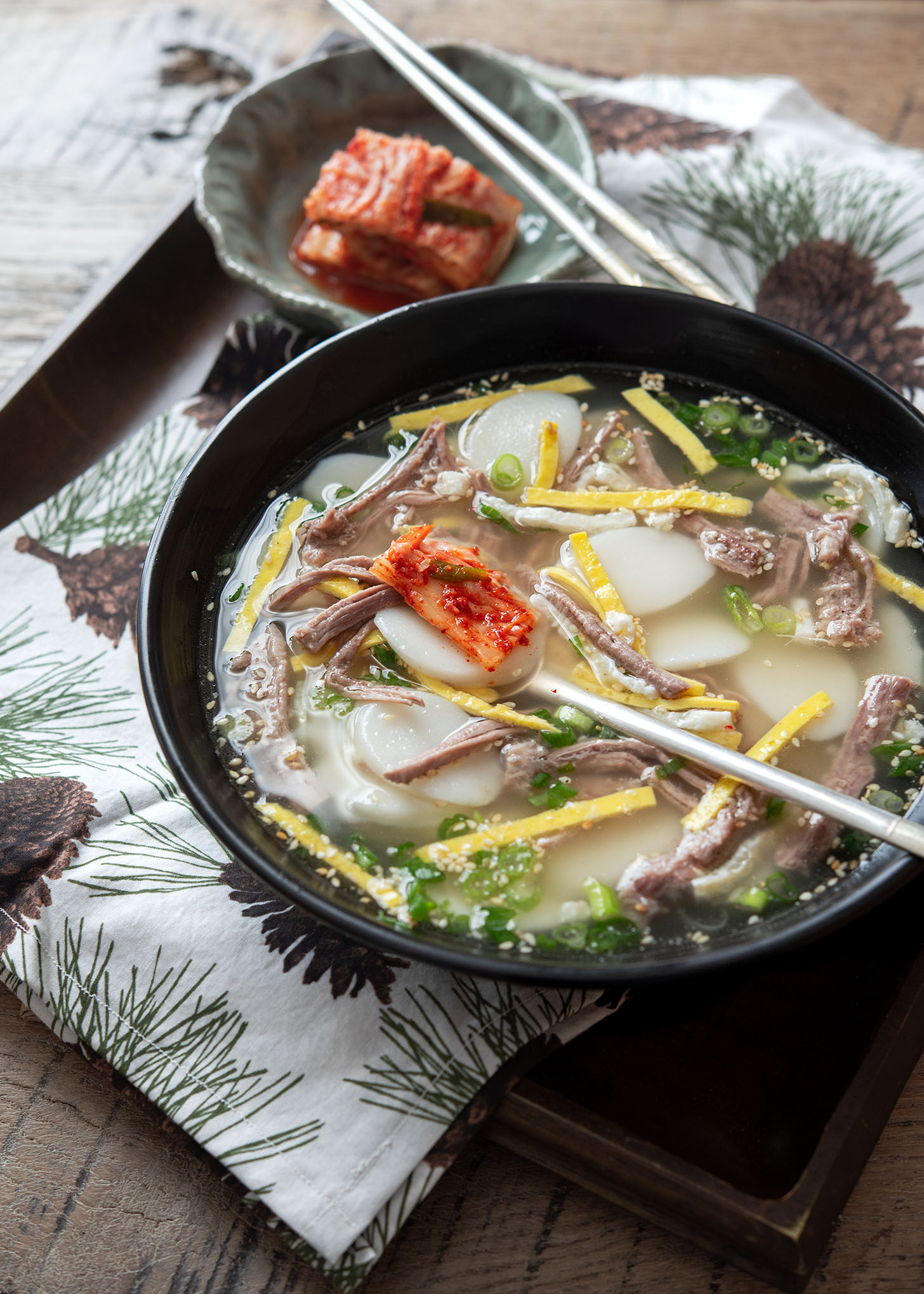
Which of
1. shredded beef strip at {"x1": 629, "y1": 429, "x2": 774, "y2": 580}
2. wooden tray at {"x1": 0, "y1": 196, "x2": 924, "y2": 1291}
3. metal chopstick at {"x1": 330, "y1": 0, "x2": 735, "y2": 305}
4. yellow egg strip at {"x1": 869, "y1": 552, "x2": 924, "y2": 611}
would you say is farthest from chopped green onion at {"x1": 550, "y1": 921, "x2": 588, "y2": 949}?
metal chopstick at {"x1": 330, "y1": 0, "x2": 735, "y2": 305}

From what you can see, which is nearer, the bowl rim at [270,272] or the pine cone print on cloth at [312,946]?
the pine cone print on cloth at [312,946]

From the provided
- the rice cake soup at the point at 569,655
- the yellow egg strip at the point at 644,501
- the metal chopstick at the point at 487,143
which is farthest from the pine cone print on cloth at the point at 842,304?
the yellow egg strip at the point at 644,501

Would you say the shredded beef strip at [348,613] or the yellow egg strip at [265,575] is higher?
the yellow egg strip at [265,575]

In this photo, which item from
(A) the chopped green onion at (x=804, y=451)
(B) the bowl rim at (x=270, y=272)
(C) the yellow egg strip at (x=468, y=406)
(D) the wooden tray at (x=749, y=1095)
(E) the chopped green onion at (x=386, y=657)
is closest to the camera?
(D) the wooden tray at (x=749, y=1095)

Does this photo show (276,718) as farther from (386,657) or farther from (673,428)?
(673,428)

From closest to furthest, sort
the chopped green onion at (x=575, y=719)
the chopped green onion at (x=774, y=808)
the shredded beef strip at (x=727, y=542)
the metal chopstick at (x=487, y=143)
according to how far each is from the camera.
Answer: the chopped green onion at (x=774, y=808)
the chopped green onion at (x=575, y=719)
the shredded beef strip at (x=727, y=542)
the metal chopstick at (x=487, y=143)

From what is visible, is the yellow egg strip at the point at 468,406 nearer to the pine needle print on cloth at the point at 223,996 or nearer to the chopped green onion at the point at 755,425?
the chopped green onion at the point at 755,425

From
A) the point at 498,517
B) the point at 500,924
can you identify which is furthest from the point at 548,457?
the point at 500,924
